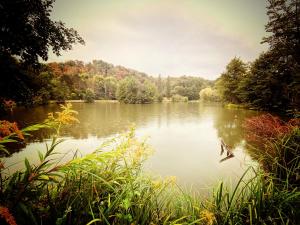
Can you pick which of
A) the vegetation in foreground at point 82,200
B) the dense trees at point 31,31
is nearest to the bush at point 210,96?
the dense trees at point 31,31

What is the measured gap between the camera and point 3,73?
4.70 meters

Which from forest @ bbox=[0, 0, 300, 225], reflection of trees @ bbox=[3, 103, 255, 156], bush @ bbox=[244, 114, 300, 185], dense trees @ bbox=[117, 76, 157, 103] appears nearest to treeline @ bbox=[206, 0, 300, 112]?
forest @ bbox=[0, 0, 300, 225]

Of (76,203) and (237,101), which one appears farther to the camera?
(237,101)

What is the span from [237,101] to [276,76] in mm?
16338

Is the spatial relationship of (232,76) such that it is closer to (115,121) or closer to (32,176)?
(115,121)

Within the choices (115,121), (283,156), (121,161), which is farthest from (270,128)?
(115,121)

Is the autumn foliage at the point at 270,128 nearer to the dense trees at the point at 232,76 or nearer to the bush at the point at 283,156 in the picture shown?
the bush at the point at 283,156

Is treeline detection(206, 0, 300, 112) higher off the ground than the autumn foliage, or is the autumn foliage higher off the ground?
treeline detection(206, 0, 300, 112)

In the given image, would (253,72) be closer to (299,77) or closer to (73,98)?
(299,77)

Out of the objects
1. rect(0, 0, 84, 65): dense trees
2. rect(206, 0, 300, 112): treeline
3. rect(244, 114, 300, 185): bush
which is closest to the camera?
rect(244, 114, 300, 185): bush

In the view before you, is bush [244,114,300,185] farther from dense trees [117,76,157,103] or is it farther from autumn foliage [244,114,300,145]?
dense trees [117,76,157,103]


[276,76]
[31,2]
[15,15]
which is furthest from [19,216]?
[276,76]

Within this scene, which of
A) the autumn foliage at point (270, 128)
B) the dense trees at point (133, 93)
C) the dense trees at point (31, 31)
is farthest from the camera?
the dense trees at point (133, 93)

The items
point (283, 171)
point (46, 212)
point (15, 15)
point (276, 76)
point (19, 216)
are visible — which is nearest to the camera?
point (19, 216)
